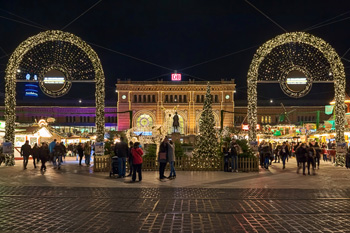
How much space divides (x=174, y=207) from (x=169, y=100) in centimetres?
6724

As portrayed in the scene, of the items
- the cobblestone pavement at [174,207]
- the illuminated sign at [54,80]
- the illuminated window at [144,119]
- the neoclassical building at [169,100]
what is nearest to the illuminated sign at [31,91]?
the neoclassical building at [169,100]

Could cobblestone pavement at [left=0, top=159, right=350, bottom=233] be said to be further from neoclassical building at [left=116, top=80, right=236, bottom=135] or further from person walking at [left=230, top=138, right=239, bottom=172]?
neoclassical building at [left=116, top=80, right=236, bottom=135]

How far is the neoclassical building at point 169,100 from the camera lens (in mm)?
73938

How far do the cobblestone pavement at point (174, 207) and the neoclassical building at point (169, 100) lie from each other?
61.0 m

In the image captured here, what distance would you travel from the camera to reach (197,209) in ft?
26.9

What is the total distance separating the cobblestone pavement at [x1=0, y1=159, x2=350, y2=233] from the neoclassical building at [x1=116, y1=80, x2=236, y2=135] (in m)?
61.0

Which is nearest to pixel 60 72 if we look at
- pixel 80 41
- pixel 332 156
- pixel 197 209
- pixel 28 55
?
pixel 80 41

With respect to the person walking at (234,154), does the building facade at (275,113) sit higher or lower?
higher

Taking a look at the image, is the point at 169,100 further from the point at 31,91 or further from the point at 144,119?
the point at 31,91

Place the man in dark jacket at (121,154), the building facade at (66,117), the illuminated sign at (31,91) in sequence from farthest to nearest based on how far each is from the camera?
1. the building facade at (66,117)
2. the illuminated sign at (31,91)
3. the man in dark jacket at (121,154)

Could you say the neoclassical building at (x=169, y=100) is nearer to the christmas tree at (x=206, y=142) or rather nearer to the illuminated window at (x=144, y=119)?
the illuminated window at (x=144, y=119)

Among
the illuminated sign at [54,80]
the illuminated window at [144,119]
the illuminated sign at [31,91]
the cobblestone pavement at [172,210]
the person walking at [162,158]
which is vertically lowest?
the cobblestone pavement at [172,210]

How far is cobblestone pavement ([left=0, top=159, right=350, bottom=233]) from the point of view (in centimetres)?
662

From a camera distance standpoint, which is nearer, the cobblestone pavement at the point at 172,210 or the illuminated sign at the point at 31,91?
the cobblestone pavement at the point at 172,210
